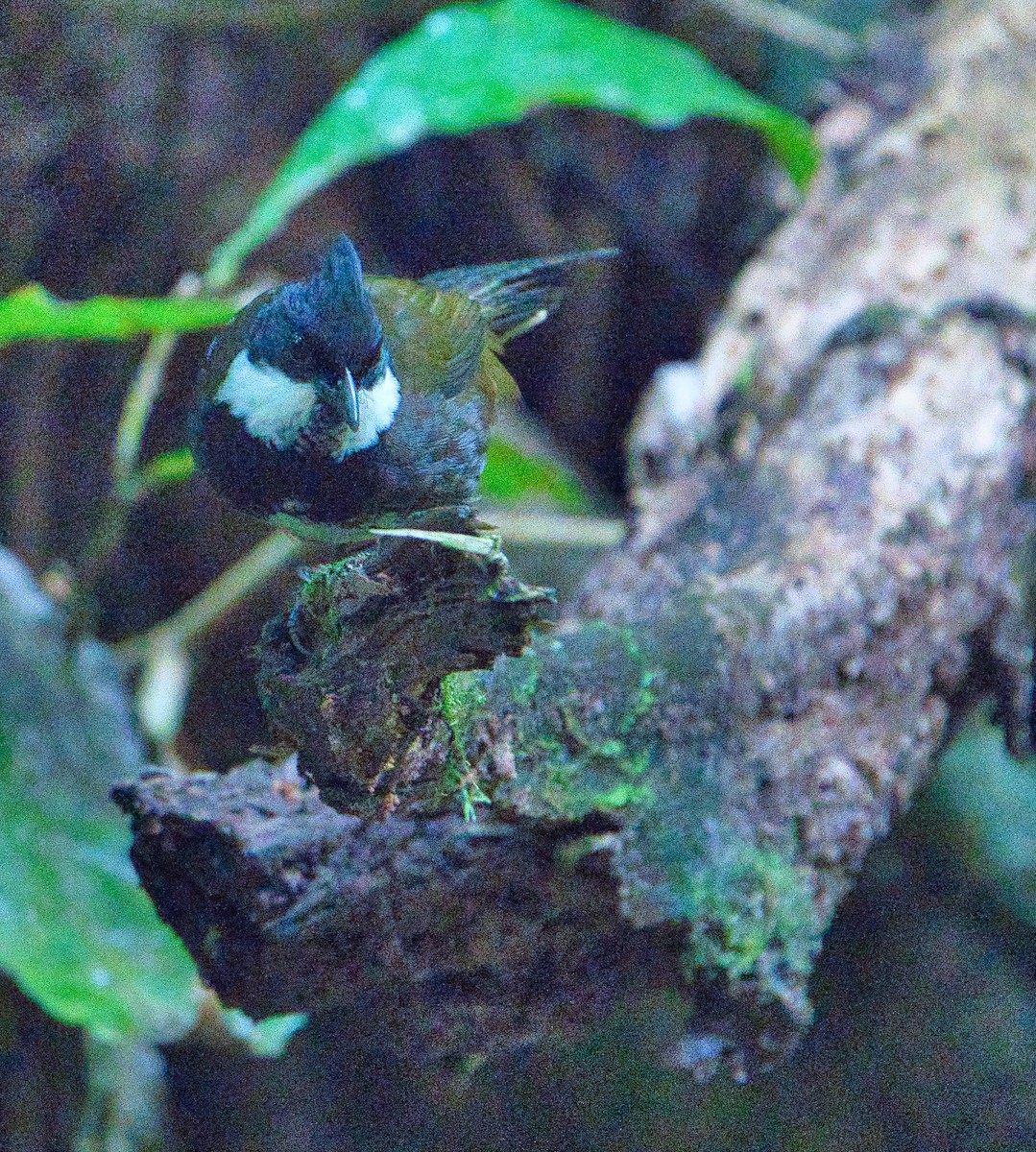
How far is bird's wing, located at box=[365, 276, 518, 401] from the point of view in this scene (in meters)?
2.11

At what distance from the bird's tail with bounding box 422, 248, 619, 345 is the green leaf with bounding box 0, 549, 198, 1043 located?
1.25 m

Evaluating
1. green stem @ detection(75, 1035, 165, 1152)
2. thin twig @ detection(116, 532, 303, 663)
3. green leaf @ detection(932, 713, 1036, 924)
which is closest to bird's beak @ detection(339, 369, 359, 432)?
thin twig @ detection(116, 532, 303, 663)

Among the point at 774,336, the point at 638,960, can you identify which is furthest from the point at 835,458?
the point at 638,960

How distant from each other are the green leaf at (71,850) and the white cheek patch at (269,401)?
1034mm

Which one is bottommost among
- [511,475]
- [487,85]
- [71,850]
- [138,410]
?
[71,850]

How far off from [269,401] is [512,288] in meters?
0.79

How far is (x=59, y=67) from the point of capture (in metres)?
2.64

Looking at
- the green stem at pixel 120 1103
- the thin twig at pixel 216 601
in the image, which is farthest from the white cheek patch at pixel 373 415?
the green stem at pixel 120 1103

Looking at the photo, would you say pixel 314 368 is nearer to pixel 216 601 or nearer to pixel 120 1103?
pixel 216 601

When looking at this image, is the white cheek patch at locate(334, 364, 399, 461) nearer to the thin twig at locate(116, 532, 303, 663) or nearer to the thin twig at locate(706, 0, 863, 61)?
the thin twig at locate(116, 532, 303, 663)

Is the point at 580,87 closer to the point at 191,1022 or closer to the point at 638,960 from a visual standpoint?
the point at 638,960

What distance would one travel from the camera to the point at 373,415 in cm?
196

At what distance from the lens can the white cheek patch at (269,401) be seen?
1.91 m

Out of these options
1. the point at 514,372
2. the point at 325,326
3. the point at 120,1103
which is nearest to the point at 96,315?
the point at 325,326
